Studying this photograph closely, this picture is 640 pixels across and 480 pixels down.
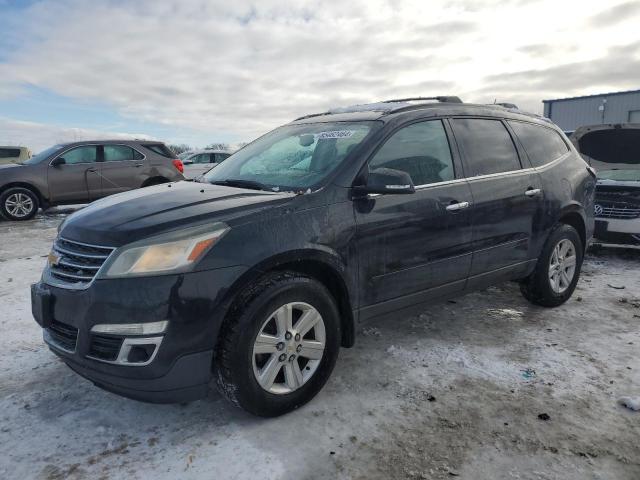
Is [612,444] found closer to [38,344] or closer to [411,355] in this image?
[411,355]

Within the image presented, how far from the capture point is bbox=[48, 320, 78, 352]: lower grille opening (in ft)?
8.25

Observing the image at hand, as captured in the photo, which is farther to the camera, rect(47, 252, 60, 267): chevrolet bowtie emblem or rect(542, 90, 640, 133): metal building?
rect(542, 90, 640, 133): metal building

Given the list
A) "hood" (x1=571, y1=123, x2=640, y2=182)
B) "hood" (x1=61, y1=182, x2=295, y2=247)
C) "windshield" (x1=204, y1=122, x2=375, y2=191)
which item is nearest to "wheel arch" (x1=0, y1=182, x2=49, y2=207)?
"windshield" (x1=204, y1=122, x2=375, y2=191)

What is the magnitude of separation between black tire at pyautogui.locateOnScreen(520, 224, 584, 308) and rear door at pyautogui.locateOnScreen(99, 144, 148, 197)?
8617 mm

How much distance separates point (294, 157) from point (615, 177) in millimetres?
5569

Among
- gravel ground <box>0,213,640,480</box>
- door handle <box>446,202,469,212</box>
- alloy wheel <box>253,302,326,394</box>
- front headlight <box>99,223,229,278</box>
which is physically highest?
door handle <box>446,202,469,212</box>

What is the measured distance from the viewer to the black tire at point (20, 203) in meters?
10.1

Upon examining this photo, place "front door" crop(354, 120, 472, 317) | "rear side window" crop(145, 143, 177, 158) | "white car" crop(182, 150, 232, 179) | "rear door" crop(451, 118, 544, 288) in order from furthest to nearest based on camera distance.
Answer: "white car" crop(182, 150, 232, 179), "rear side window" crop(145, 143, 177, 158), "rear door" crop(451, 118, 544, 288), "front door" crop(354, 120, 472, 317)

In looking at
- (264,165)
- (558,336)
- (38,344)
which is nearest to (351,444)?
(264,165)

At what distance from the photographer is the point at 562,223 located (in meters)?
4.52

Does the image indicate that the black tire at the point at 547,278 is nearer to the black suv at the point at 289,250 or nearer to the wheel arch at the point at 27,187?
the black suv at the point at 289,250

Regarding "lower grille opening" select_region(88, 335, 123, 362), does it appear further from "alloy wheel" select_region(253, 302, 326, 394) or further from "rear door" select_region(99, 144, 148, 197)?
"rear door" select_region(99, 144, 148, 197)

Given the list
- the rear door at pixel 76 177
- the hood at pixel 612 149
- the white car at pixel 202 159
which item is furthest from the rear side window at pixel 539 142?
the white car at pixel 202 159

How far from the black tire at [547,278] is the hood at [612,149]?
2.75 meters
